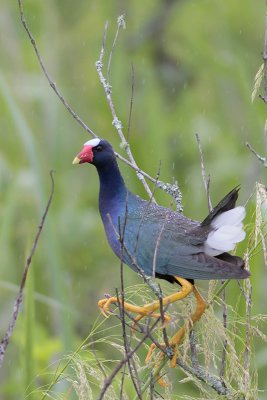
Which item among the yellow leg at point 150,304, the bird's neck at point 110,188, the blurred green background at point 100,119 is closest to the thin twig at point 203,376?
the yellow leg at point 150,304

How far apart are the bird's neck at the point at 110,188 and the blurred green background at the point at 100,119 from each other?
2.95 feet

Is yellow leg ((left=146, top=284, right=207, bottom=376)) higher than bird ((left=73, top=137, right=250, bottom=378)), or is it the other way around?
bird ((left=73, top=137, right=250, bottom=378))

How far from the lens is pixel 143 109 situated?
529 cm

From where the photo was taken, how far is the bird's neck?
3258 mm

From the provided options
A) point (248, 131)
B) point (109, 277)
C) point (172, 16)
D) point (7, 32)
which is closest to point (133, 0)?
point (172, 16)

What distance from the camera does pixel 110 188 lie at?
129 inches

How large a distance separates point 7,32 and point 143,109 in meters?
1.70

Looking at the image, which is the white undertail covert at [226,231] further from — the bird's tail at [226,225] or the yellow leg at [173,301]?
the yellow leg at [173,301]

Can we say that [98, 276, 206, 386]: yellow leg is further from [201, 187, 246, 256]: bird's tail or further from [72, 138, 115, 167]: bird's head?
[72, 138, 115, 167]: bird's head

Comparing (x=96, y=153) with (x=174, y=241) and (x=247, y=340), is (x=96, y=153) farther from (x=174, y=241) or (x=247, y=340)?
(x=247, y=340)

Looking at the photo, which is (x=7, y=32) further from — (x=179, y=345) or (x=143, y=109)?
(x=179, y=345)

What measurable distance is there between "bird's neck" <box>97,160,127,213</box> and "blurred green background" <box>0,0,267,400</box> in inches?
35.4

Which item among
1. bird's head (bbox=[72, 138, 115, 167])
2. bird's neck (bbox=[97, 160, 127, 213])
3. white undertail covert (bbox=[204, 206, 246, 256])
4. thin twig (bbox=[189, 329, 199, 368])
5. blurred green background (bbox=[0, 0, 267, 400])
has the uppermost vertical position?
blurred green background (bbox=[0, 0, 267, 400])

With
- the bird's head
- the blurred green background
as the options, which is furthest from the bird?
the blurred green background
